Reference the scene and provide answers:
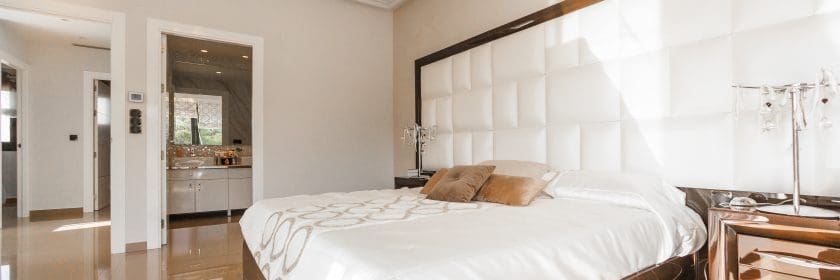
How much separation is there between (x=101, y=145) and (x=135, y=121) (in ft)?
11.1

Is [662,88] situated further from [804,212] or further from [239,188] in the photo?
[239,188]

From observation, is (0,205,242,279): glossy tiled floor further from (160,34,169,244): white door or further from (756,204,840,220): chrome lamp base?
(756,204,840,220): chrome lamp base

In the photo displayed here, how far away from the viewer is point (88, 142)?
5.55 m

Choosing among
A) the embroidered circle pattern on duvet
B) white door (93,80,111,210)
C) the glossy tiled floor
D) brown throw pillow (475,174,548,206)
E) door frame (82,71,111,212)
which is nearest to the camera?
the embroidered circle pattern on duvet

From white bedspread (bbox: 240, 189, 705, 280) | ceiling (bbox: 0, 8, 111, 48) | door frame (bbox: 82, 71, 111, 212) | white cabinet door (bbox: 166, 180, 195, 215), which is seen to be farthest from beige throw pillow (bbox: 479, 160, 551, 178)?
door frame (bbox: 82, 71, 111, 212)

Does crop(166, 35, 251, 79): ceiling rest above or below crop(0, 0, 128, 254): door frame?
above

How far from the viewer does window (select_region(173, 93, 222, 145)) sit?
19.2ft

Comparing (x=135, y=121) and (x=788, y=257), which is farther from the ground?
(x=135, y=121)

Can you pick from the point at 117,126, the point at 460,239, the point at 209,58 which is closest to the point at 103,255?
the point at 117,126

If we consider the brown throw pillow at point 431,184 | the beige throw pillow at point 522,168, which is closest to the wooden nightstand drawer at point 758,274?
the beige throw pillow at point 522,168

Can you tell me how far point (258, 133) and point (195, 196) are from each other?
202 cm

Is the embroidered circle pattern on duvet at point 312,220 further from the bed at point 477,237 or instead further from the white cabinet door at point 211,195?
the white cabinet door at point 211,195

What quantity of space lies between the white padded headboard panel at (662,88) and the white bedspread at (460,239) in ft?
1.43

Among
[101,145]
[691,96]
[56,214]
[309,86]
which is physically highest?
[309,86]
